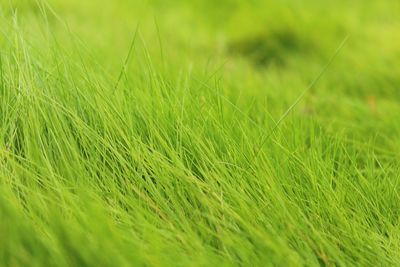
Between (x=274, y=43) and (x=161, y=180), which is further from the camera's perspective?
(x=274, y=43)

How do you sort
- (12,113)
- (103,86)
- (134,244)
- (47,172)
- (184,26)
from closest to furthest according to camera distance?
(134,244) → (47,172) → (12,113) → (103,86) → (184,26)

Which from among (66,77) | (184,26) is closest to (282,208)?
(66,77)

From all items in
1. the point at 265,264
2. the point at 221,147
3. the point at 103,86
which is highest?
the point at 103,86

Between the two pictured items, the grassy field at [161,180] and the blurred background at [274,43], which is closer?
the grassy field at [161,180]

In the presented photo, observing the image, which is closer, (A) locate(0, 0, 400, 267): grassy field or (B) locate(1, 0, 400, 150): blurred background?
(A) locate(0, 0, 400, 267): grassy field

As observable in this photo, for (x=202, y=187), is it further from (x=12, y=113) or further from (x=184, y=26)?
(x=184, y=26)

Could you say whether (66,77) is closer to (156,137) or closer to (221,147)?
(156,137)

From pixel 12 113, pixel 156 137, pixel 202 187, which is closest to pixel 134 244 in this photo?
pixel 202 187

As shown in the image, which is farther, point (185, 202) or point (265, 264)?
point (185, 202)

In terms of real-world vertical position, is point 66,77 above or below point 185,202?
above

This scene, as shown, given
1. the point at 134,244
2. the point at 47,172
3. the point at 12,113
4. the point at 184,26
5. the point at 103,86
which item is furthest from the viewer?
the point at 184,26
